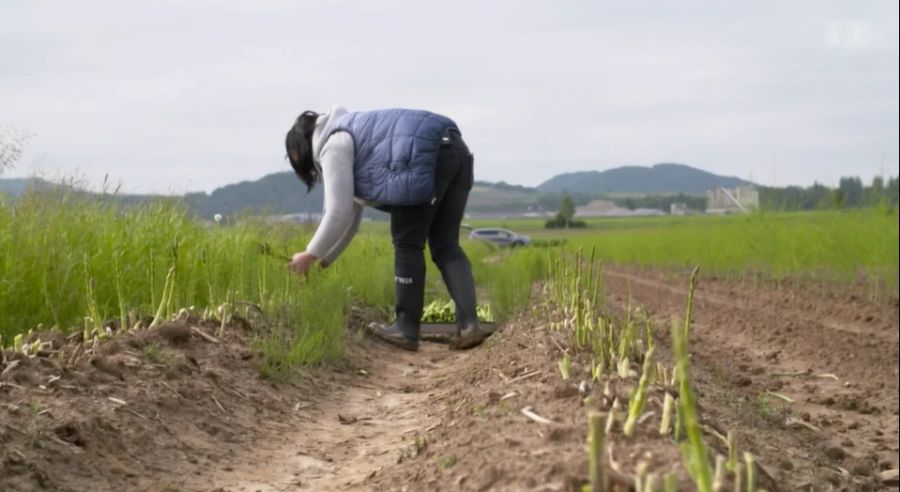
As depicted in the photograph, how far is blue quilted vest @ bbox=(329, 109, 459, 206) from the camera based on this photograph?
5.25 metres

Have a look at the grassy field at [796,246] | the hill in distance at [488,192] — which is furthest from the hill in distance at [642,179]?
the grassy field at [796,246]

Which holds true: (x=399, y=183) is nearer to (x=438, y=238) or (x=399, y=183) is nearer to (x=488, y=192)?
(x=438, y=238)

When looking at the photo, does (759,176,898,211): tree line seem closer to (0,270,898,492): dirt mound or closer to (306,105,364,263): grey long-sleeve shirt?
(0,270,898,492): dirt mound

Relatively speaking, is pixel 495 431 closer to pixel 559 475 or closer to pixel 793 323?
pixel 559 475

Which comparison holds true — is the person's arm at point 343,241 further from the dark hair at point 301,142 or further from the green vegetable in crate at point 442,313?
the green vegetable in crate at point 442,313

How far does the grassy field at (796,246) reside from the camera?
10.9 m

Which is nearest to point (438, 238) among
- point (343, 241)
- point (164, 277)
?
point (343, 241)

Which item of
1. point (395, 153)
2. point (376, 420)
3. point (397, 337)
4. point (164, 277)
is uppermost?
point (395, 153)

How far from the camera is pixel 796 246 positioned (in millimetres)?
12375

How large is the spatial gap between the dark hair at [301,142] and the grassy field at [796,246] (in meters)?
5.17

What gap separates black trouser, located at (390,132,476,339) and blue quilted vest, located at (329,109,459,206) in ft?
0.51

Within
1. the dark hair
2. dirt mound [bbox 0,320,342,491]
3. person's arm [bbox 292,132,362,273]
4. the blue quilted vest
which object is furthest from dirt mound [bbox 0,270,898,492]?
the dark hair

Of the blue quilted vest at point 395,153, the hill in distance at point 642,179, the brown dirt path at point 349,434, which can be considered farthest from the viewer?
the hill in distance at point 642,179

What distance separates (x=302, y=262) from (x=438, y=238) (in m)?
0.80
